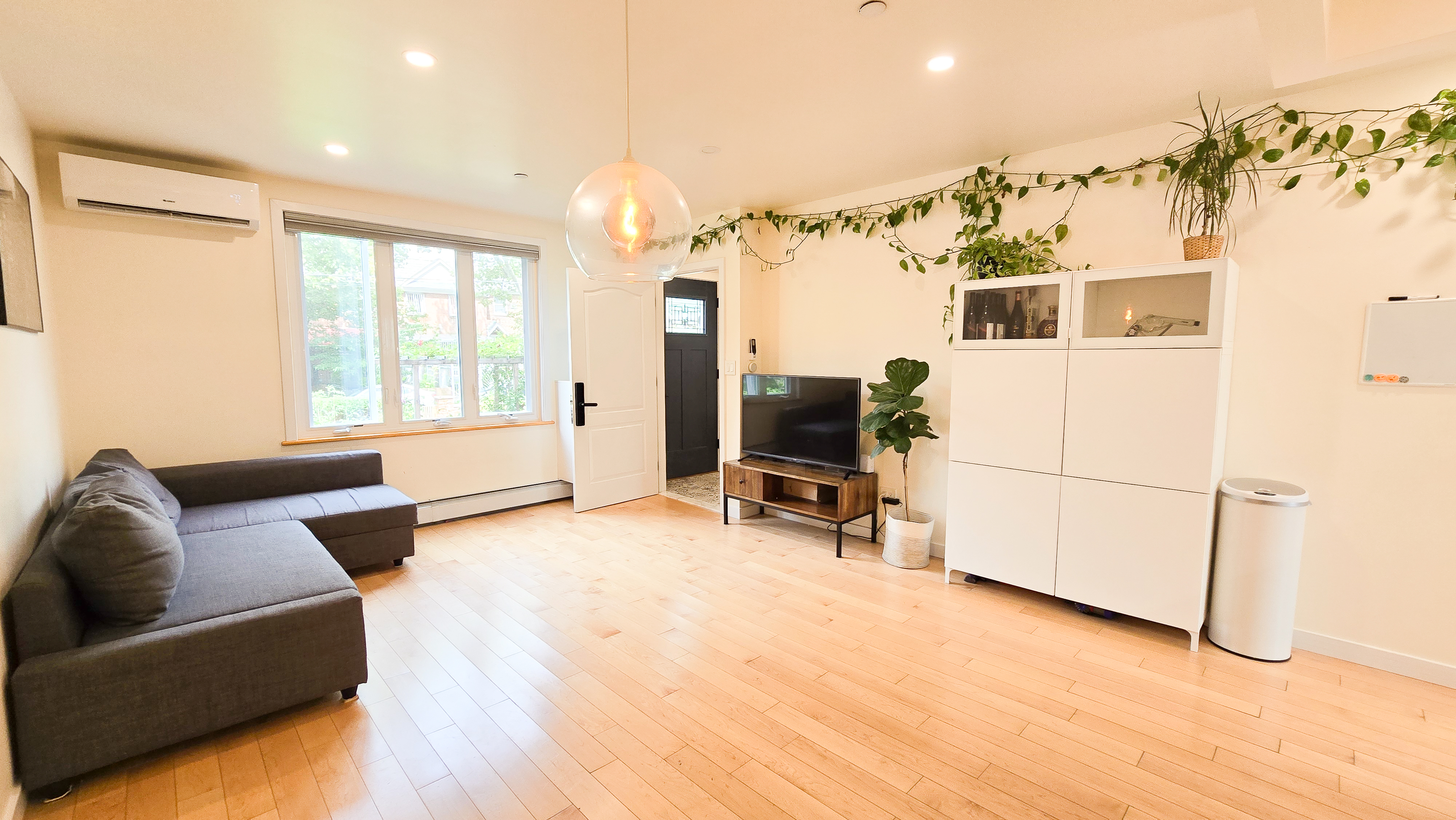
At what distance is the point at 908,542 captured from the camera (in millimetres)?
3686

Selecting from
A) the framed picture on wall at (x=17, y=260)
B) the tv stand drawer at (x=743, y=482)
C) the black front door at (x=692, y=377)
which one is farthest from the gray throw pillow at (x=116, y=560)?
the black front door at (x=692, y=377)

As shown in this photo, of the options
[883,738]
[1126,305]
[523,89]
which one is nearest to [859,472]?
[1126,305]

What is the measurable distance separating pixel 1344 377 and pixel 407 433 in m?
5.61

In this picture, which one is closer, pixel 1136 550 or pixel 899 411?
pixel 1136 550

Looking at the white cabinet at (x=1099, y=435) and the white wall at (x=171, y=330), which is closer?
the white cabinet at (x=1099, y=435)

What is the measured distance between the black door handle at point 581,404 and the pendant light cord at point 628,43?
2733mm

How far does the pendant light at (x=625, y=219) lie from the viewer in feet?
5.41

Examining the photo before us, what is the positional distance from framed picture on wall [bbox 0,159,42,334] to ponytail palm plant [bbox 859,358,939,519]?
391cm

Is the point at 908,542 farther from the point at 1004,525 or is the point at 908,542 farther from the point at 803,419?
the point at 803,419

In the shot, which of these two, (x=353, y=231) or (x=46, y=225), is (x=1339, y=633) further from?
(x=46, y=225)

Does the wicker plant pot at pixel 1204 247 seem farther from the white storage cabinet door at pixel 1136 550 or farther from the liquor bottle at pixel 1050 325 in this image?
the white storage cabinet door at pixel 1136 550

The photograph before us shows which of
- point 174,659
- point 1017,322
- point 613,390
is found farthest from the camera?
point 613,390

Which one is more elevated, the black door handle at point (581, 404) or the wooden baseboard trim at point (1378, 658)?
the black door handle at point (581, 404)

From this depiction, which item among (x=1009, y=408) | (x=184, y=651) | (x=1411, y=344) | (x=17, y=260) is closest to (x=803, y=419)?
(x=1009, y=408)
